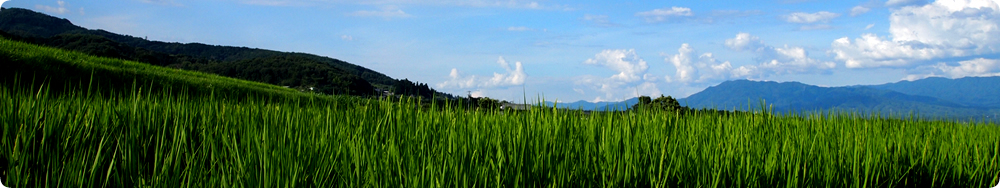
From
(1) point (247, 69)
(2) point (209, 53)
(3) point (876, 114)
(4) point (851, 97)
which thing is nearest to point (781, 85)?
(4) point (851, 97)

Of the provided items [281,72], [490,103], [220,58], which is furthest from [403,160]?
[220,58]

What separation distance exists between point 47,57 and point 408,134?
37.5 ft

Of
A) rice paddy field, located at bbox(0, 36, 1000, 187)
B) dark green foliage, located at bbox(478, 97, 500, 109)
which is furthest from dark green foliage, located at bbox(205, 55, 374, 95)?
rice paddy field, located at bbox(0, 36, 1000, 187)

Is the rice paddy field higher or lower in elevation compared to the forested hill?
lower

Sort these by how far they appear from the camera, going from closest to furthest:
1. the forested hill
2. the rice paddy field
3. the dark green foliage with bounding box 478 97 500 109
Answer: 1. the rice paddy field
2. the dark green foliage with bounding box 478 97 500 109
3. the forested hill

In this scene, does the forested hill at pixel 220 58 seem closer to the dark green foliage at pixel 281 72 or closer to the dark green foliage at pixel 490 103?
the dark green foliage at pixel 281 72

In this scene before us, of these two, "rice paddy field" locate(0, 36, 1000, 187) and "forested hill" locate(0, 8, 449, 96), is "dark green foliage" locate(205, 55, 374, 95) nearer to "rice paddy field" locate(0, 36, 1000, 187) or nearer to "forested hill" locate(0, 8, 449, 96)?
"forested hill" locate(0, 8, 449, 96)

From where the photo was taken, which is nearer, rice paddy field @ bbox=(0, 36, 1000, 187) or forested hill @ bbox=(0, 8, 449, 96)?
rice paddy field @ bbox=(0, 36, 1000, 187)

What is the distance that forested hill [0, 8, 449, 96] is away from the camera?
2784cm

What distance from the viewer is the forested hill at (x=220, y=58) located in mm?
27839

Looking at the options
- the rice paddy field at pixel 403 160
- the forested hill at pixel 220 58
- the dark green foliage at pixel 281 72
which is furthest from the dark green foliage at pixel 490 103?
the dark green foliage at pixel 281 72

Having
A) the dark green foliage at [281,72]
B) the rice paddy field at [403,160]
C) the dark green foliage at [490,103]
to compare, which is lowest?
the rice paddy field at [403,160]

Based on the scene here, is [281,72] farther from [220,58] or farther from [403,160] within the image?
[220,58]

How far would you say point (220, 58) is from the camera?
220ft
